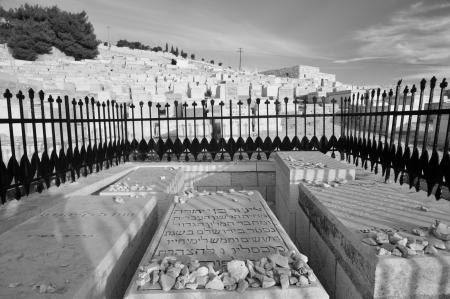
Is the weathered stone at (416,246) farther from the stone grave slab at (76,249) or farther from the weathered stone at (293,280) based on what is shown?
the stone grave slab at (76,249)

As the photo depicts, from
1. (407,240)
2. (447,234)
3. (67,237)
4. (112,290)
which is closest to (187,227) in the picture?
(112,290)

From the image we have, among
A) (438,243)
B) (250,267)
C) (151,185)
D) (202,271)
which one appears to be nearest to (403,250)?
(438,243)

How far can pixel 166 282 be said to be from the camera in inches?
62.7

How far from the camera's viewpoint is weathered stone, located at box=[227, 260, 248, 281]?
5.48ft

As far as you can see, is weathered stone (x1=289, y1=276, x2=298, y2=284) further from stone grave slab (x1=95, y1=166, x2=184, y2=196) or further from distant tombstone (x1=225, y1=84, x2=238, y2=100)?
distant tombstone (x1=225, y1=84, x2=238, y2=100)

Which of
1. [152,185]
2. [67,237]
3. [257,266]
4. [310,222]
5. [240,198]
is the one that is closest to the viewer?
[257,266]

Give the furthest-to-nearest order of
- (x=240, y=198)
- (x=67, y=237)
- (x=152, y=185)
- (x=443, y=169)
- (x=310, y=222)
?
(x=152, y=185) < (x=240, y=198) < (x=310, y=222) < (x=443, y=169) < (x=67, y=237)

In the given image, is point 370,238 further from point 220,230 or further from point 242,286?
point 220,230

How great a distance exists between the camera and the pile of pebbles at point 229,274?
1.60 meters

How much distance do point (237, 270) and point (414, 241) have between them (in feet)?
3.86

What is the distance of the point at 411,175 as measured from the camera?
3203 millimetres

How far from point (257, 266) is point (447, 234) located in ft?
4.33

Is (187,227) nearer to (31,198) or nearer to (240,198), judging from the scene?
(240,198)

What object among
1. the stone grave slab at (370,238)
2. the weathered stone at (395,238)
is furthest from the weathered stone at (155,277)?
the weathered stone at (395,238)
